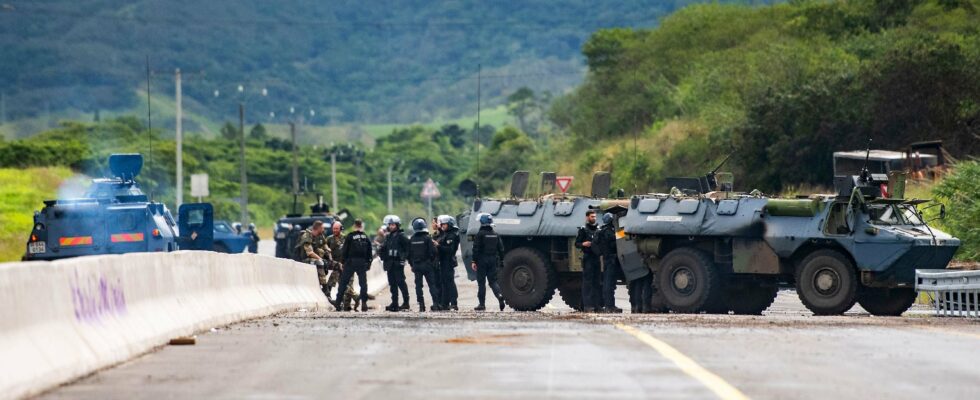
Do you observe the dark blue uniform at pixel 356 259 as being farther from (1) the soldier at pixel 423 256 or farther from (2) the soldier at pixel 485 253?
(2) the soldier at pixel 485 253

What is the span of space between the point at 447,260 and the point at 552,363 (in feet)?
54.2

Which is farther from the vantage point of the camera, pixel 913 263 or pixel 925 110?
pixel 925 110

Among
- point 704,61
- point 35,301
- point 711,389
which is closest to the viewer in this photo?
point 711,389

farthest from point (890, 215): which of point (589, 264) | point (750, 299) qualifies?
point (589, 264)

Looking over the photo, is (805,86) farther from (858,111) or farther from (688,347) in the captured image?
(688,347)

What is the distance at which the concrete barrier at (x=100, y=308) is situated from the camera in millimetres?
13359

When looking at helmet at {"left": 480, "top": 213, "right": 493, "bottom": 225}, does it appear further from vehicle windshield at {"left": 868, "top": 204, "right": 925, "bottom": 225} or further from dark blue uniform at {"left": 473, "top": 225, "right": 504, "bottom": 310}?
vehicle windshield at {"left": 868, "top": 204, "right": 925, "bottom": 225}

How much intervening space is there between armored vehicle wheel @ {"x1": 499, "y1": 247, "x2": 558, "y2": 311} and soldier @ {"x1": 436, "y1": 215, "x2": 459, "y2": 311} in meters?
0.94

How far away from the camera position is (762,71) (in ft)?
240

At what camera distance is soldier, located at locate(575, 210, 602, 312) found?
98.2ft

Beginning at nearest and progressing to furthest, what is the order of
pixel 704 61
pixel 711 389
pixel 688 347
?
pixel 711 389, pixel 688 347, pixel 704 61

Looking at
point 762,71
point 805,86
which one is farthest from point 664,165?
point 805,86

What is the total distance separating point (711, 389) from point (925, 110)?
45.5 m

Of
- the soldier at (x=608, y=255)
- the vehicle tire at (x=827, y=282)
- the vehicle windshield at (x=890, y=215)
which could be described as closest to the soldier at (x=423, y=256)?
the soldier at (x=608, y=255)
